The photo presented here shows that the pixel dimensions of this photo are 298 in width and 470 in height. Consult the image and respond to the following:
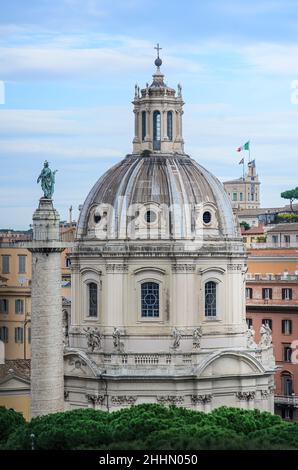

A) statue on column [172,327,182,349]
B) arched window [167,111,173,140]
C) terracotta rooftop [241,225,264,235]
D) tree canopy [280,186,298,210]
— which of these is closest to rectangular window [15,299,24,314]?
arched window [167,111,173,140]

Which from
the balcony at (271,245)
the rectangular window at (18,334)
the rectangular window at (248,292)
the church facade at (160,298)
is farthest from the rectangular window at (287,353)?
the church facade at (160,298)

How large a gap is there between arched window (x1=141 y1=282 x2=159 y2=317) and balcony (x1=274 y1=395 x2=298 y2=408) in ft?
56.6

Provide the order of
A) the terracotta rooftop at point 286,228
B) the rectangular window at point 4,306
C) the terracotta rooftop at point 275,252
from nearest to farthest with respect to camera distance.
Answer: the rectangular window at point 4,306, the terracotta rooftop at point 275,252, the terracotta rooftop at point 286,228

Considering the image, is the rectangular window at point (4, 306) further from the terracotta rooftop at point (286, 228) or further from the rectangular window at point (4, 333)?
the terracotta rooftop at point (286, 228)

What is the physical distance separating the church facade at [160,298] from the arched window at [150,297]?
0.04m

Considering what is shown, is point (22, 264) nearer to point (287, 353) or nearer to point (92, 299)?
point (92, 299)

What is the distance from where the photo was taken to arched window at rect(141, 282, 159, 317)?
9031 centimetres

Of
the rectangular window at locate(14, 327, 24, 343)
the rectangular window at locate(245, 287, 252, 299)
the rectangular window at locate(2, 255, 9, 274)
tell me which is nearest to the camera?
the rectangular window at locate(14, 327, 24, 343)

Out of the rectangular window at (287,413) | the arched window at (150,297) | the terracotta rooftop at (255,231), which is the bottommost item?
the rectangular window at (287,413)

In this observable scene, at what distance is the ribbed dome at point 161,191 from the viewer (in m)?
90.7

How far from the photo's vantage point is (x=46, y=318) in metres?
78.8

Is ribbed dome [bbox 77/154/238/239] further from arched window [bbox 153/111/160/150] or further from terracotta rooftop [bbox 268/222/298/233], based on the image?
terracotta rooftop [bbox 268/222/298/233]
